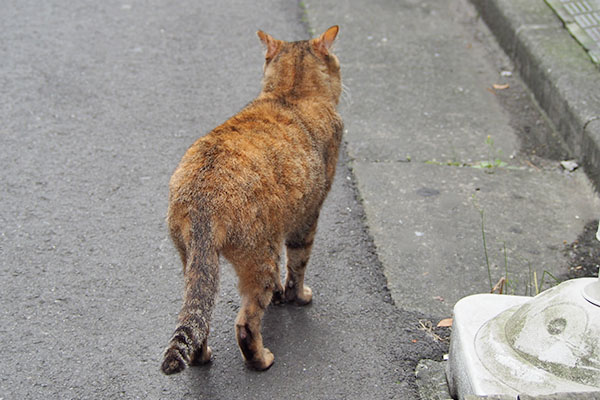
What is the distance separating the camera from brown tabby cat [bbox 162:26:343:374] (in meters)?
2.63

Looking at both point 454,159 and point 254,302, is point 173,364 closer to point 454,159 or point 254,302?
point 254,302

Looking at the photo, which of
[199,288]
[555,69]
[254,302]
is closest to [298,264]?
[254,302]

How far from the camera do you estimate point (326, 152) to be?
3488 mm

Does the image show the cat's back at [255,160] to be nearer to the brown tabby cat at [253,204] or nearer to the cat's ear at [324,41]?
the brown tabby cat at [253,204]

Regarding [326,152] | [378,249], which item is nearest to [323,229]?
[378,249]

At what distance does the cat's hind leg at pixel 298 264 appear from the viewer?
3.44 metres

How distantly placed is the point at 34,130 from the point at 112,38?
70.8 inches

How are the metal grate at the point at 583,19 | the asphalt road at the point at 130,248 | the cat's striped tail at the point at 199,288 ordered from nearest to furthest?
the cat's striped tail at the point at 199,288 → the asphalt road at the point at 130,248 → the metal grate at the point at 583,19

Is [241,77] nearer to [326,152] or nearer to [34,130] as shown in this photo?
[34,130]

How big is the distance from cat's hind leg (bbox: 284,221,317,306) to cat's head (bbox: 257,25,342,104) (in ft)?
2.48

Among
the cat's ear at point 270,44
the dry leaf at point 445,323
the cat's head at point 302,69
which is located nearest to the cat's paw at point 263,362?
the dry leaf at point 445,323

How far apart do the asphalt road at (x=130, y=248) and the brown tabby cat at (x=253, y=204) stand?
0.23 m

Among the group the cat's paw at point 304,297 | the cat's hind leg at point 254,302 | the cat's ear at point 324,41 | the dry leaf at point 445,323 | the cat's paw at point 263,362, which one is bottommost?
the dry leaf at point 445,323

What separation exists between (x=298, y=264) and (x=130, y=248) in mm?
1083
